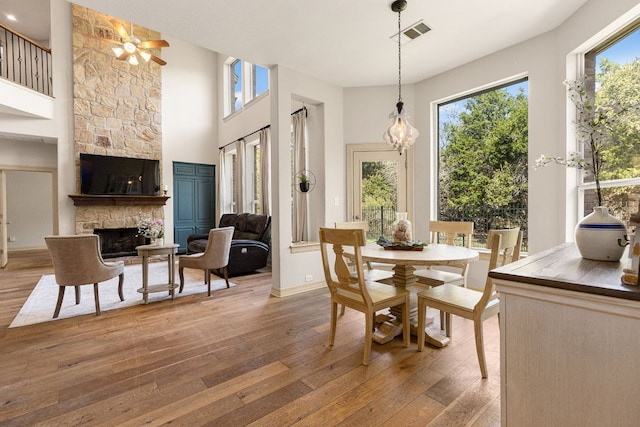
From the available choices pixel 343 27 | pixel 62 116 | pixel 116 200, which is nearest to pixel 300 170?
pixel 343 27

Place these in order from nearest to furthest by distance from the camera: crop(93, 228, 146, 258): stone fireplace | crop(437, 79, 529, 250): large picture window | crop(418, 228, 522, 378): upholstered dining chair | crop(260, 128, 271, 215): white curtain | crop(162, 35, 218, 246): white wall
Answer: crop(418, 228, 522, 378): upholstered dining chair < crop(437, 79, 529, 250): large picture window < crop(260, 128, 271, 215): white curtain < crop(93, 228, 146, 258): stone fireplace < crop(162, 35, 218, 246): white wall

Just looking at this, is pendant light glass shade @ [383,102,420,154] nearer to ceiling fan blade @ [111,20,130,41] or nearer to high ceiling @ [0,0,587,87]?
high ceiling @ [0,0,587,87]

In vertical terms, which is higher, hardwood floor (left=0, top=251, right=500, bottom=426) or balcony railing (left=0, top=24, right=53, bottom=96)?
balcony railing (left=0, top=24, right=53, bottom=96)

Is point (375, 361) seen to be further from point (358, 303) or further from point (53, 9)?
point (53, 9)

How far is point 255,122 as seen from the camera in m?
6.44

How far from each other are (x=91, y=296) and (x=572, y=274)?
493 cm

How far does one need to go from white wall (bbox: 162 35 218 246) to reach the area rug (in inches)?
116

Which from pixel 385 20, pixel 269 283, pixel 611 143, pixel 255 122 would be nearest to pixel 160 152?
pixel 255 122

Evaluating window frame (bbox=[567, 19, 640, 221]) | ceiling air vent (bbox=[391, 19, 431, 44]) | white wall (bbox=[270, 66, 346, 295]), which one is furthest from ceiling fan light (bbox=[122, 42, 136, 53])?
window frame (bbox=[567, 19, 640, 221])

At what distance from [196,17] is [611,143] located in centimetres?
382

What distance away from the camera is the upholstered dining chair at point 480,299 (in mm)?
1935

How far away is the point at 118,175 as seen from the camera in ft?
21.6

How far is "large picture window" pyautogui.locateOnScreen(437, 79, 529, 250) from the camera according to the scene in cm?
359

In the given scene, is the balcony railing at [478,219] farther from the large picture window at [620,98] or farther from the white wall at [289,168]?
the large picture window at [620,98]
